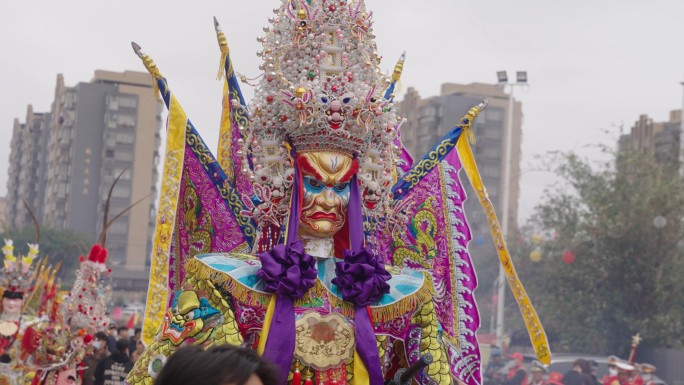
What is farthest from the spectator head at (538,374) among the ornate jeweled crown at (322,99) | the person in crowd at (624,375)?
the ornate jeweled crown at (322,99)

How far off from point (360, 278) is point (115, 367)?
5619mm

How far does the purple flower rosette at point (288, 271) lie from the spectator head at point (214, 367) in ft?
9.89

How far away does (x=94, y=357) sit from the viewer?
12312 mm

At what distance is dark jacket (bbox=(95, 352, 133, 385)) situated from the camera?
10992mm

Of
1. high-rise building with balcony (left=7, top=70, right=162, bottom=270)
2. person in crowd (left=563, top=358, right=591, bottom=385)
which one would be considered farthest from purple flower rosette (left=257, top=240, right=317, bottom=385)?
high-rise building with balcony (left=7, top=70, right=162, bottom=270)

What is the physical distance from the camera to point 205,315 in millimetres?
5812

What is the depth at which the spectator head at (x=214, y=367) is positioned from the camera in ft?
8.91

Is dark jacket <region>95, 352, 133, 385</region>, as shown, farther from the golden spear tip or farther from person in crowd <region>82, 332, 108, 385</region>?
the golden spear tip

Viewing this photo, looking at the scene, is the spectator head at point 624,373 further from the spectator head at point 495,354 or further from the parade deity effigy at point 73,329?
the spectator head at point 495,354

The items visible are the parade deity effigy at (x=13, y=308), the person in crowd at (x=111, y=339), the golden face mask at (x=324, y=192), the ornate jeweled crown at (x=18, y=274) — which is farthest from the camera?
the ornate jeweled crown at (x=18, y=274)

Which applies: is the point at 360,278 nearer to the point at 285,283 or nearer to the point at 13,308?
the point at 285,283

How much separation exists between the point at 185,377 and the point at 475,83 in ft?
242

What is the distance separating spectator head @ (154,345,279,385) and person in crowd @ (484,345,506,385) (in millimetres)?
20524

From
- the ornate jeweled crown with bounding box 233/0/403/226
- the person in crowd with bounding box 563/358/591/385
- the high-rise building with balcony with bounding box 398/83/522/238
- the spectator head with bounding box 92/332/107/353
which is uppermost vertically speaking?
the high-rise building with balcony with bounding box 398/83/522/238
